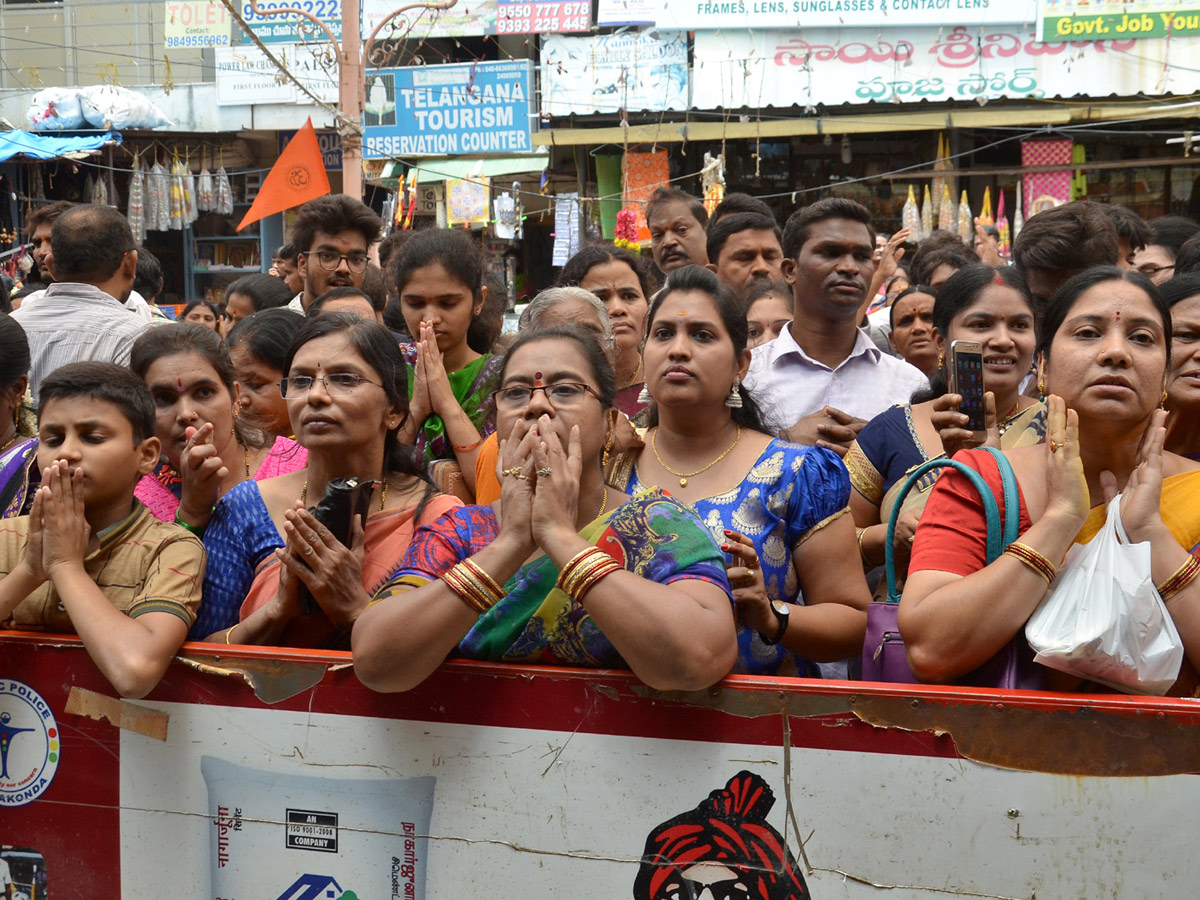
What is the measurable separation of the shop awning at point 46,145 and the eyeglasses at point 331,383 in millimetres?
13341

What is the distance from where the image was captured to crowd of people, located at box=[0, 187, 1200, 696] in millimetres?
2105

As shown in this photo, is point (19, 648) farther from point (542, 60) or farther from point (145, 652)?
point (542, 60)

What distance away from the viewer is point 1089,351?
2.38 m

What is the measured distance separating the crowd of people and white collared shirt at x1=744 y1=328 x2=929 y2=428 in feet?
0.04

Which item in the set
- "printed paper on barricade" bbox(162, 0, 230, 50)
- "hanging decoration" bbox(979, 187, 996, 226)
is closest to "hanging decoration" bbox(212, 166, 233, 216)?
"printed paper on barricade" bbox(162, 0, 230, 50)

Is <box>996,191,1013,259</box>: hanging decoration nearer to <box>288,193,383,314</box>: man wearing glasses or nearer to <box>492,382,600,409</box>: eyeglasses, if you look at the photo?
<box>288,193,383,314</box>: man wearing glasses

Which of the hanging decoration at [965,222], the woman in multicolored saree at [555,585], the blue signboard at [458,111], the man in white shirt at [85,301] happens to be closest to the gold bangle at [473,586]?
the woman in multicolored saree at [555,585]

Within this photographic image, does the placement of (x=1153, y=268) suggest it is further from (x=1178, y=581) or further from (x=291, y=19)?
(x=291, y=19)

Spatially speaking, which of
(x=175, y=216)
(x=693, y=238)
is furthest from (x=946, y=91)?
(x=175, y=216)

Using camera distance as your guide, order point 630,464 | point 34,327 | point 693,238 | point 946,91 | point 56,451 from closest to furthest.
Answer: point 56,451
point 630,464
point 34,327
point 693,238
point 946,91

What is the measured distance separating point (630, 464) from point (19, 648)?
5.11ft

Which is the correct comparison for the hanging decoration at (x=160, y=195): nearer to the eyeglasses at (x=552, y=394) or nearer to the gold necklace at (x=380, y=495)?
the gold necklace at (x=380, y=495)

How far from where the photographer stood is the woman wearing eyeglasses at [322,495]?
257 centimetres

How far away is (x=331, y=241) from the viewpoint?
5.02 m
